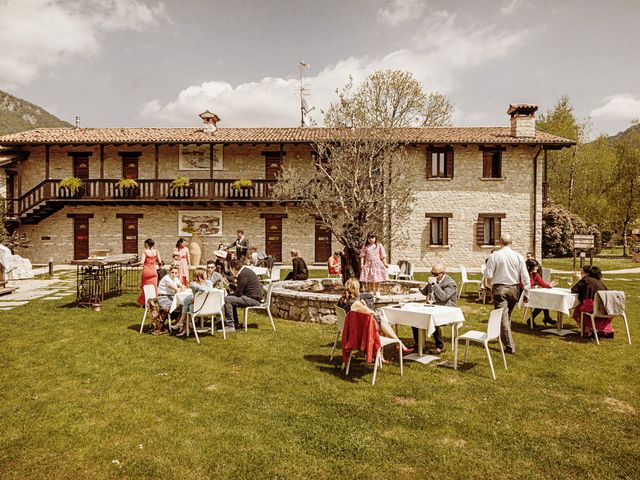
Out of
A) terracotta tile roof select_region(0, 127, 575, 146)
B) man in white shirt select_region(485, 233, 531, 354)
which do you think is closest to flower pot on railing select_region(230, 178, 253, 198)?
terracotta tile roof select_region(0, 127, 575, 146)

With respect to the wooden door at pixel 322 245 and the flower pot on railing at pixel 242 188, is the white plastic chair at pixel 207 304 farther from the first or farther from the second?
the wooden door at pixel 322 245

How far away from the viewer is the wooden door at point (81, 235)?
878 inches

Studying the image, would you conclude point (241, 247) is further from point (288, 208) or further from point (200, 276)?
point (288, 208)

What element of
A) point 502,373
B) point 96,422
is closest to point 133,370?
point 96,422

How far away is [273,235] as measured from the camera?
879 inches

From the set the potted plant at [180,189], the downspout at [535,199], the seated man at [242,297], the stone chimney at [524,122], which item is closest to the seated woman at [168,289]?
the seated man at [242,297]

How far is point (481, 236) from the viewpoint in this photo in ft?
69.9

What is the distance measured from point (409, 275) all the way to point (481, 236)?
32.2 feet

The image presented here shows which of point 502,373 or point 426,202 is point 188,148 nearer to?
point 426,202

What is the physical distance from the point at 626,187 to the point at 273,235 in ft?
88.8

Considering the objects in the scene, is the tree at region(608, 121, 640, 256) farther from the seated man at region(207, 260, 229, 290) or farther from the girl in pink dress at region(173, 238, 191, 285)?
the seated man at region(207, 260, 229, 290)

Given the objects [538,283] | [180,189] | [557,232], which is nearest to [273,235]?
[180,189]

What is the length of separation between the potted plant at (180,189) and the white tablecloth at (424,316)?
54.5 feet

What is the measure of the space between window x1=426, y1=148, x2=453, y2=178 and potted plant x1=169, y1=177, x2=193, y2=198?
38.2 ft
